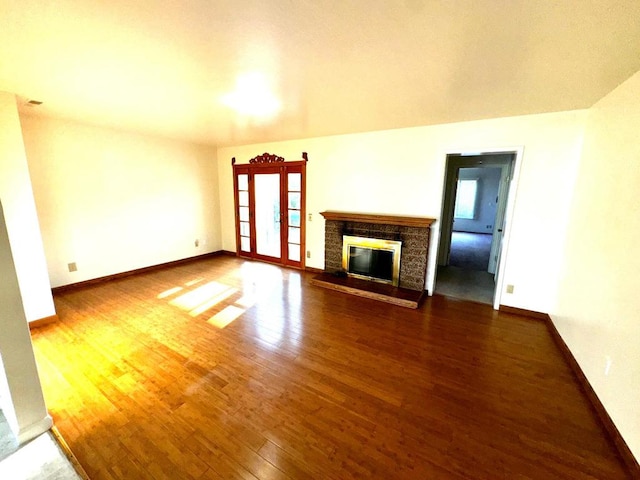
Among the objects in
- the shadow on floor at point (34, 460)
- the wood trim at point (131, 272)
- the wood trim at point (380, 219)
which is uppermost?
the wood trim at point (380, 219)

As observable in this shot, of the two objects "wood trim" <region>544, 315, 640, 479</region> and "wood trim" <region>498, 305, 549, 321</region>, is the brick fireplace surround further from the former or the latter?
"wood trim" <region>544, 315, 640, 479</region>

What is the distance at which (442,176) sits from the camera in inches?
138

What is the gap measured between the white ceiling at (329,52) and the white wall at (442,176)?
0.37 metres

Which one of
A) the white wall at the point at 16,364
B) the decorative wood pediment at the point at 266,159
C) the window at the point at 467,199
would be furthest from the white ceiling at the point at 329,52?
the window at the point at 467,199

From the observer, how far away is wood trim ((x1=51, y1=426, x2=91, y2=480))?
138cm

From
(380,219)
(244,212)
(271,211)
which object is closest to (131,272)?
(244,212)

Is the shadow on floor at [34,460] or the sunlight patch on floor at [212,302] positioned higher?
the sunlight patch on floor at [212,302]

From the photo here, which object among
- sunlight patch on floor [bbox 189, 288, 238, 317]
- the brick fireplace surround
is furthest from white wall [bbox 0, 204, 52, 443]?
the brick fireplace surround

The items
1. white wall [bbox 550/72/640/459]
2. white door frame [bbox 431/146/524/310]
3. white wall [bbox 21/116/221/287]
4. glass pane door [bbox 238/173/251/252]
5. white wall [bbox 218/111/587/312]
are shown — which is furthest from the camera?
glass pane door [bbox 238/173/251/252]

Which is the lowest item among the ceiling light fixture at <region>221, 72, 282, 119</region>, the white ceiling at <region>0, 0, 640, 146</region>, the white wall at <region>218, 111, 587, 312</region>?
the white wall at <region>218, 111, 587, 312</region>

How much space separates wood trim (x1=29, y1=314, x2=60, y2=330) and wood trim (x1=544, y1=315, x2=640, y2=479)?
16.6 feet

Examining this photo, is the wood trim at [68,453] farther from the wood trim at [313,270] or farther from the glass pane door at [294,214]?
the glass pane door at [294,214]

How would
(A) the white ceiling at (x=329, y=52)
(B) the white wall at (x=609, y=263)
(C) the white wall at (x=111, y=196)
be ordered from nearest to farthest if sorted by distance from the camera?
(A) the white ceiling at (x=329, y=52) < (B) the white wall at (x=609, y=263) < (C) the white wall at (x=111, y=196)

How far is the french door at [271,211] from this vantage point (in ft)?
16.1
